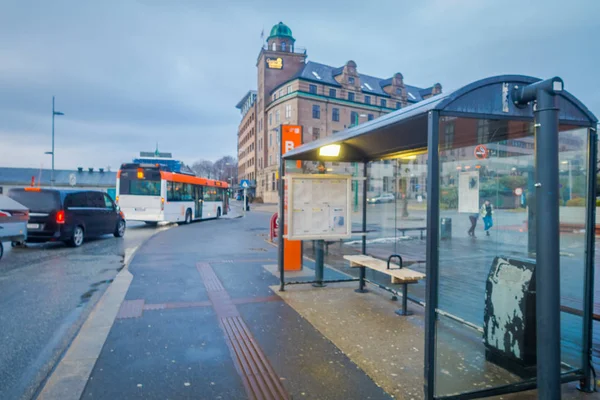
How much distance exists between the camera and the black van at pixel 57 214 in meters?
12.1

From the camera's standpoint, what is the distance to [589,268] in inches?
141

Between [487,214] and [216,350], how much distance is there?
3.20 metres

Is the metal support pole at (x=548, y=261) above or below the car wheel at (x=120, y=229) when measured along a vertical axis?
above

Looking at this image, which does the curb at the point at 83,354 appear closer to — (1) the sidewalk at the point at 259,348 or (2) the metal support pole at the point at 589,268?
(1) the sidewalk at the point at 259,348

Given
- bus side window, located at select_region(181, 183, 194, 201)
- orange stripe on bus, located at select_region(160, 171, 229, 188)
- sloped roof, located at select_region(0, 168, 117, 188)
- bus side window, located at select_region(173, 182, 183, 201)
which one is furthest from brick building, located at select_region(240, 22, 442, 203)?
sloped roof, located at select_region(0, 168, 117, 188)

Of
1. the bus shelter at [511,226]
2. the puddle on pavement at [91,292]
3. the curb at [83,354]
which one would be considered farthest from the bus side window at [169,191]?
the bus shelter at [511,226]

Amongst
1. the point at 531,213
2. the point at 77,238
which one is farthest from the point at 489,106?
the point at 77,238

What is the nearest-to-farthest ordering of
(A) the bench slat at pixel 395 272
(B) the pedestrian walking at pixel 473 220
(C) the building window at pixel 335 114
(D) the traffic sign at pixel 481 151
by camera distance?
(D) the traffic sign at pixel 481 151, (B) the pedestrian walking at pixel 473 220, (A) the bench slat at pixel 395 272, (C) the building window at pixel 335 114

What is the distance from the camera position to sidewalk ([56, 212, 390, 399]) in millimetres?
3607

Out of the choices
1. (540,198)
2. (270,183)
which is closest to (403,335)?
(540,198)

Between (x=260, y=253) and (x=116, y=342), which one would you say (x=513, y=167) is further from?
(x=260, y=253)

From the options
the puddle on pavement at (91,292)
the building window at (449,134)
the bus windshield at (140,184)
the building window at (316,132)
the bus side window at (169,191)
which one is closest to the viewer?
the building window at (449,134)

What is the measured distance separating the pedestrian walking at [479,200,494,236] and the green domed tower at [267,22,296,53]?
66744mm

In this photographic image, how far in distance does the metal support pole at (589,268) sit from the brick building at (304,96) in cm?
5365
